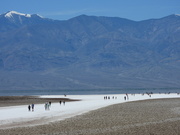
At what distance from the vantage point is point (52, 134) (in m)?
28.6

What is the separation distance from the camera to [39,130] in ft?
100

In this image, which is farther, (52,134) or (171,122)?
(171,122)

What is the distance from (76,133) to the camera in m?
29.0

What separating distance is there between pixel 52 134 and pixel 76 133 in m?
A: 1.72

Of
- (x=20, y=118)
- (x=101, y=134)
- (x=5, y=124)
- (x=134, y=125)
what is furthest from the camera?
(x=20, y=118)

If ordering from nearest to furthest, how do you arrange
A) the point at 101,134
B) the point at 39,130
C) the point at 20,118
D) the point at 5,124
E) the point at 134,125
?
the point at 101,134, the point at 39,130, the point at 134,125, the point at 5,124, the point at 20,118

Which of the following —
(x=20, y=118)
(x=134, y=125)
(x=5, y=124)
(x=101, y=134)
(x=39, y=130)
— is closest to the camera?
(x=101, y=134)

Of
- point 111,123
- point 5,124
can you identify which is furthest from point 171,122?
point 5,124

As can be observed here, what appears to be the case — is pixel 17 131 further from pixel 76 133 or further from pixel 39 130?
pixel 76 133

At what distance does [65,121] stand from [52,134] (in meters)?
7.83

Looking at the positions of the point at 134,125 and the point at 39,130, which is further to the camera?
the point at 134,125

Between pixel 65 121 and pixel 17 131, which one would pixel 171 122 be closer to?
pixel 65 121

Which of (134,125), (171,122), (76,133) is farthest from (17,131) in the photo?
(171,122)

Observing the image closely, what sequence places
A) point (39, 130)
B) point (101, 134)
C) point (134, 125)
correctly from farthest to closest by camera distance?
point (134, 125) < point (39, 130) < point (101, 134)
